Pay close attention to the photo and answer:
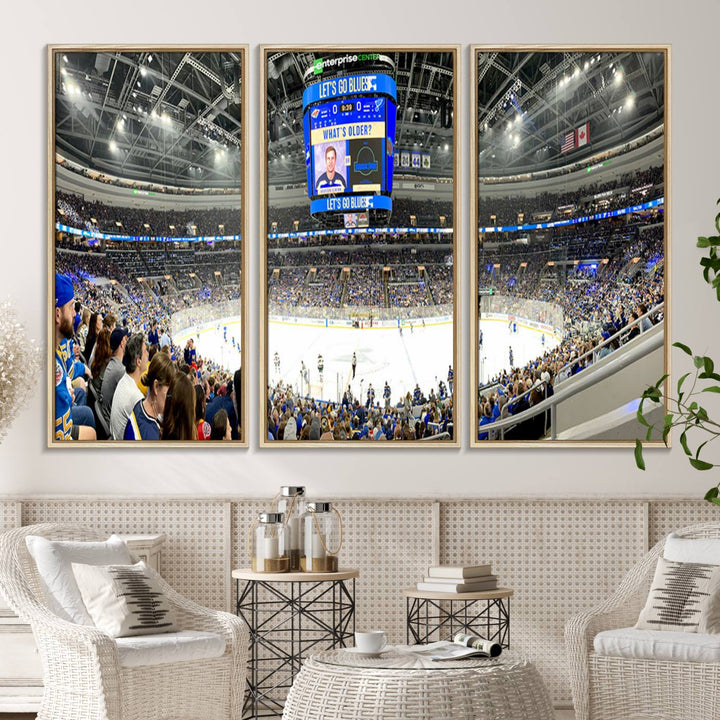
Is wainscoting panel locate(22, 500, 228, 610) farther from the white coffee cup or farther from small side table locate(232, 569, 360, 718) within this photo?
the white coffee cup

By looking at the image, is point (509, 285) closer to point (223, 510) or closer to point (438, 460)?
point (438, 460)

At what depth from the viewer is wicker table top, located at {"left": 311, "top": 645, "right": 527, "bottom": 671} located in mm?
2877

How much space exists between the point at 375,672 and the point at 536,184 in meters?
2.81

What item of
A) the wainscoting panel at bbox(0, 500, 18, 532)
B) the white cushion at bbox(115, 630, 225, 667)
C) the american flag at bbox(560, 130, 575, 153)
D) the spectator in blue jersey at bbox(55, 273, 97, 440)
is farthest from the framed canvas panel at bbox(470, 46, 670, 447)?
the wainscoting panel at bbox(0, 500, 18, 532)

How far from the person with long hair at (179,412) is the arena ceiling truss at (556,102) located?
183cm

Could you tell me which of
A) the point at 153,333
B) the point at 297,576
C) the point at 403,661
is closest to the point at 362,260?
the point at 153,333

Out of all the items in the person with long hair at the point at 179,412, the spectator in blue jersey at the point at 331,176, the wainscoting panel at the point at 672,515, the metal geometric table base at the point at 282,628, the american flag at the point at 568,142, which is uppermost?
the american flag at the point at 568,142

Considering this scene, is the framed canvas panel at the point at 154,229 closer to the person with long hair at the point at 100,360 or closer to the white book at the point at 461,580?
the person with long hair at the point at 100,360

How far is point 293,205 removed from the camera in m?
4.84

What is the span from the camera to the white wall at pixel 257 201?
4.79 meters

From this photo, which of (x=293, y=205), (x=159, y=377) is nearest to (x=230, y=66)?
(x=293, y=205)

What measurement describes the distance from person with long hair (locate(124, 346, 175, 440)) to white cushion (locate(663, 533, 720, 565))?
8.14 ft

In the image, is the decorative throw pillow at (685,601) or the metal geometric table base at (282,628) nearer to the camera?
the decorative throw pillow at (685,601)

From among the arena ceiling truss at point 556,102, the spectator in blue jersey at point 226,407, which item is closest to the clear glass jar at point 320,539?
the spectator in blue jersey at point 226,407
